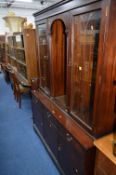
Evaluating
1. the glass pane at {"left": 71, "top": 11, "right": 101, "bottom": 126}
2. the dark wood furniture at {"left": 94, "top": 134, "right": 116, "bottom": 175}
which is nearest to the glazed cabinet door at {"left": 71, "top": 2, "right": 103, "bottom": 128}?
the glass pane at {"left": 71, "top": 11, "right": 101, "bottom": 126}

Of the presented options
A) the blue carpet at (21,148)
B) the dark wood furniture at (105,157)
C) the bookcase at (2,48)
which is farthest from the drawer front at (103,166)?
the bookcase at (2,48)

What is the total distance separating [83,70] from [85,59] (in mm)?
115

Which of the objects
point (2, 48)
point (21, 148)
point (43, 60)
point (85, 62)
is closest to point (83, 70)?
point (85, 62)

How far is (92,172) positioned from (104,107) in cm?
67

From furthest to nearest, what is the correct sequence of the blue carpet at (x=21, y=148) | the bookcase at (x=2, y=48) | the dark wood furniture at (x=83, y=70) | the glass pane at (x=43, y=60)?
the bookcase at (x=2, y=48) → the glass pane at (x=43, y=60) → the blue carpet at (x=21, y=148) → the dark wood furniture at (x=83, y=70)

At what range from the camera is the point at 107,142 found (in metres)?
1.31

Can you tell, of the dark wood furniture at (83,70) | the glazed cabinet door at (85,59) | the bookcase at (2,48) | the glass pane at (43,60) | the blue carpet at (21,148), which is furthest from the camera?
the bookcase at (2,48)

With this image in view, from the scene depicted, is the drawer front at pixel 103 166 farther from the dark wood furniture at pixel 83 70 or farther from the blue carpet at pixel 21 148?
the blue carpet at pixel 21 148

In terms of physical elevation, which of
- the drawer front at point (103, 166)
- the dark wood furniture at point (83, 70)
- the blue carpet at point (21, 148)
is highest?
the dark wood furniture at point (83, 70)

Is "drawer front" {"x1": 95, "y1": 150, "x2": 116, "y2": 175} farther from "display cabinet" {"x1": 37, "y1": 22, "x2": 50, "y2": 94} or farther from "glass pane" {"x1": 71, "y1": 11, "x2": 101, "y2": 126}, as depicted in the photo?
"display cabinet" {"x1": 37, "y1": 22, "x2": 50, "y2": 94}

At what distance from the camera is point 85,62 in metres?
1.40

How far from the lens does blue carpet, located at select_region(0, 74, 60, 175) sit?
206 cm

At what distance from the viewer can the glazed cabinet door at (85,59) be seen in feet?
4.02

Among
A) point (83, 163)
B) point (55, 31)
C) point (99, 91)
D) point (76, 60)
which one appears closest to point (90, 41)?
point (76, 60)
